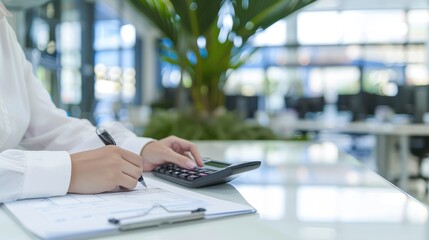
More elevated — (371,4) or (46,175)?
(371,4)

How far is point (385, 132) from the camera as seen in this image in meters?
3.79

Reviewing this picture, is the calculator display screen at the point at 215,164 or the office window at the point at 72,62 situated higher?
the office window at the point at 72,62

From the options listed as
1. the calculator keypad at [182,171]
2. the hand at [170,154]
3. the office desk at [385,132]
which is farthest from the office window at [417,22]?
the calculator keypad at [182,171]

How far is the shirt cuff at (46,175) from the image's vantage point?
1.98 feet

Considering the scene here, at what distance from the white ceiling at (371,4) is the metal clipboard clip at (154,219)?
8932mm

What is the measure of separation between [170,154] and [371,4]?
930 centimetres

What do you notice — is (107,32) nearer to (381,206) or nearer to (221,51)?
(221,51)

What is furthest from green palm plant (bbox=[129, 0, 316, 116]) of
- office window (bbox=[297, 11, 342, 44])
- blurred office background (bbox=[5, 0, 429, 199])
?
office window (bbox=[297, 11, 342, 44])

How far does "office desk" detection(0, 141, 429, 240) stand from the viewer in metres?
0.46

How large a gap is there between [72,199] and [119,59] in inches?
359

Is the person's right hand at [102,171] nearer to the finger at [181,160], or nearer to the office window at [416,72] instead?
the finger at [181,160]

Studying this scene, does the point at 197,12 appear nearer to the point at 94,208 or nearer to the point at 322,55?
the point at 94,208

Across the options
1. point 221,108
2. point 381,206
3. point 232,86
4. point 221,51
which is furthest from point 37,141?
point 232,86

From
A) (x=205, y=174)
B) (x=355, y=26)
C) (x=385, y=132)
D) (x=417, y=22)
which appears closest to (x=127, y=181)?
(x=205, y=174)
